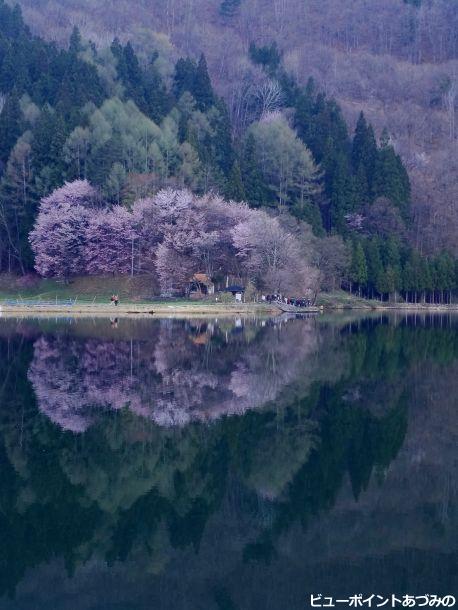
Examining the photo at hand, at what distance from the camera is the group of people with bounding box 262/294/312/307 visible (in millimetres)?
63344

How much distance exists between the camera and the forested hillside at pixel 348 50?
97.2 metres

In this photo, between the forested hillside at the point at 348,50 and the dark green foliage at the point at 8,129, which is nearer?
the dark green foliage at the point at 8,129

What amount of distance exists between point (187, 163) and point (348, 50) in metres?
88.7

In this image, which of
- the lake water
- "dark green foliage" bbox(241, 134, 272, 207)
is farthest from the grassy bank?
the lake water

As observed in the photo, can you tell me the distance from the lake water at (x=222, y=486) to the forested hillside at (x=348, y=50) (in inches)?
2608

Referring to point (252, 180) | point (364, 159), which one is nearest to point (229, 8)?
point (364, 159)

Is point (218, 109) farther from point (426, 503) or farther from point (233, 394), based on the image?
point (426, 503)

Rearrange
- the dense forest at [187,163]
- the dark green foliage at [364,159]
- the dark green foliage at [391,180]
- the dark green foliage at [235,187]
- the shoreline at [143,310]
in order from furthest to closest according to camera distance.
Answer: the dark green foliage at [364,159]
the dark green foliage at [391,180]
the dark green foliage at [235,187]
the dense forest at [187,163]
the shoreline at [143,310]

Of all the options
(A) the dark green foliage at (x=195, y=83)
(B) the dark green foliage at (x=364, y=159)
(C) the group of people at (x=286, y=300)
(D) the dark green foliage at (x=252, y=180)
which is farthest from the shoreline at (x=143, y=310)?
(A) the dark green foliage at (x=195, y=83)

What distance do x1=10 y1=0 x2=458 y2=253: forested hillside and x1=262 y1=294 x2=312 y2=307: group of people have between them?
2273cm

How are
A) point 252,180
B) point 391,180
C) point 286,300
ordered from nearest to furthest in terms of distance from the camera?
point 286,300, point 252,180, point 391,180

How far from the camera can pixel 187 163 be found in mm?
74000

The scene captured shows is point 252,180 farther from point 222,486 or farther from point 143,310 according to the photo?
point 222,486

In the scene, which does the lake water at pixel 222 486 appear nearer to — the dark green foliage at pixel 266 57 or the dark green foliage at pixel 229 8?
the dark green foliage at pixel 266 57
